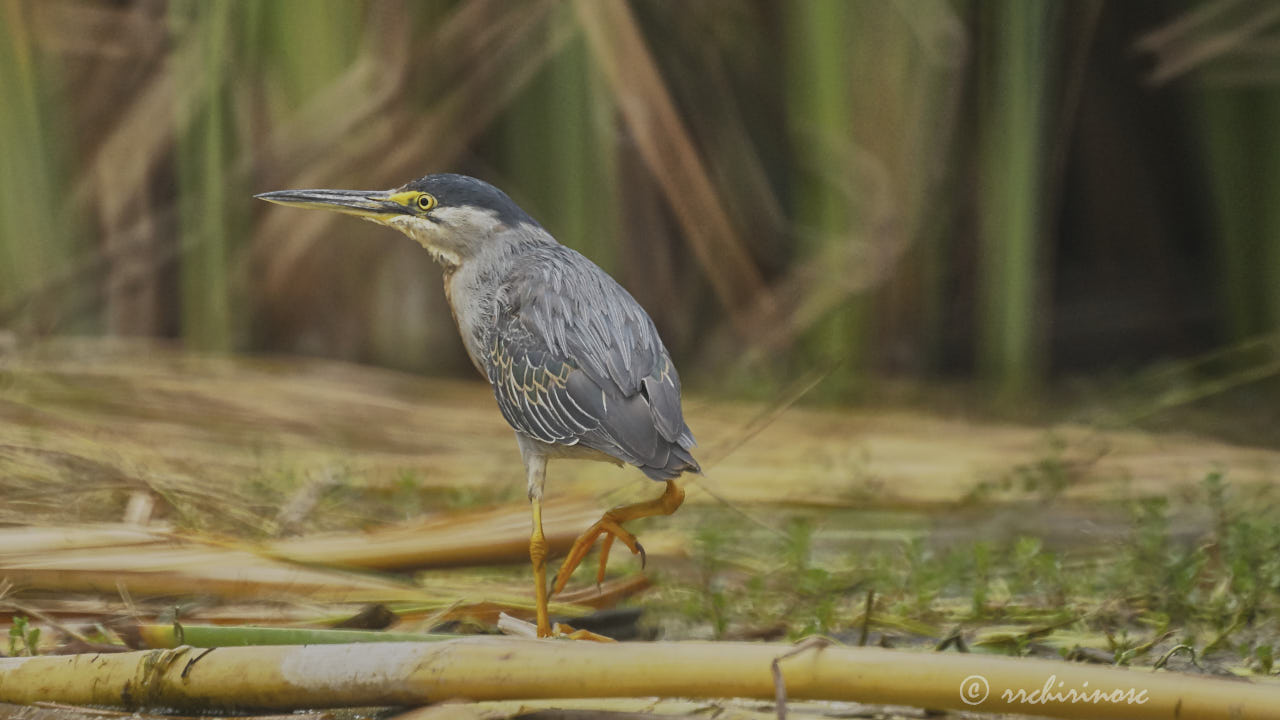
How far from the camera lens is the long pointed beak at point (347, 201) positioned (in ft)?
7.03

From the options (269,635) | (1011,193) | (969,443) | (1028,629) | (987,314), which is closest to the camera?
(269,635)

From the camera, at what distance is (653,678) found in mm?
1408

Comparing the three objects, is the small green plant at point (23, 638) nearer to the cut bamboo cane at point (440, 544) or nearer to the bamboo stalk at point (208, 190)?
the cut bamboo cane at point (440, 544)

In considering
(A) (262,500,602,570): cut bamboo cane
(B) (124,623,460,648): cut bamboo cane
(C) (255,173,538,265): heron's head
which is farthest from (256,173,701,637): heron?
(B) (124,623,460,648): cut bamboo cane

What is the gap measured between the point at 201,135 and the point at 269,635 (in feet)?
8.29

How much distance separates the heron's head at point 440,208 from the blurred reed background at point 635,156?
1401mm

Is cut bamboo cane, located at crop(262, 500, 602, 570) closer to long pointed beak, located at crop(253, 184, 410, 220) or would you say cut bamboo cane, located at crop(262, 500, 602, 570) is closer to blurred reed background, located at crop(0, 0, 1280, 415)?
long pointed beak, located at crop(253, 184, 410, 220)

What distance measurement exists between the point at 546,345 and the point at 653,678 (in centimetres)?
74

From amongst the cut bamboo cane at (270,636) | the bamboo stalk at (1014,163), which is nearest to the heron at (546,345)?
the cut bamboo cane at (270,636)

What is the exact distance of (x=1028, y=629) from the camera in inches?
82.0

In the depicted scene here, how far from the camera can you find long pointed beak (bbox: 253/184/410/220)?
214 cm

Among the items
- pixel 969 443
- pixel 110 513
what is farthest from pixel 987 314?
pixel 110 513

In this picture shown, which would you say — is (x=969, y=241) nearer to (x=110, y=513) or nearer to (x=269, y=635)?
(x=110, y=513)

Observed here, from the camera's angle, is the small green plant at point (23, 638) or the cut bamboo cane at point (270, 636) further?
the small green plant at point (23, 638)
